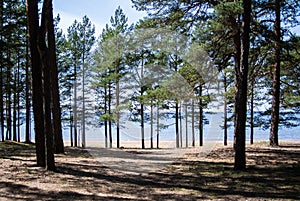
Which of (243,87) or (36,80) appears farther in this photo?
(36,80)

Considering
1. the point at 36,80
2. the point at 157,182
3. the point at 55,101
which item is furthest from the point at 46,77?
the point at 55,101

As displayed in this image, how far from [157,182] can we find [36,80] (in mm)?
3621

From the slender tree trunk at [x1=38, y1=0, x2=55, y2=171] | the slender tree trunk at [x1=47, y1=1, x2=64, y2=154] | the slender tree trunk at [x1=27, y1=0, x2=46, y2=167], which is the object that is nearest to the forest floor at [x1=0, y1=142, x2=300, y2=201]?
the slender tree trunk at [x1=38, y1=0, x2=55, y2=171]

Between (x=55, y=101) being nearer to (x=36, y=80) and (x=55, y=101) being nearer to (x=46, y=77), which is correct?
(x=36, y=80)

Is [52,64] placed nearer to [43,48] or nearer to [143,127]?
[43,48]

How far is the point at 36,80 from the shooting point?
6.79 metres

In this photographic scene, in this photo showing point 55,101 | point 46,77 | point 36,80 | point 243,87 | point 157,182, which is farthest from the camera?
point 55,101

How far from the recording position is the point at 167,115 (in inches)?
815

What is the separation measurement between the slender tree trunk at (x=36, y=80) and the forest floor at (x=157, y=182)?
568 mm

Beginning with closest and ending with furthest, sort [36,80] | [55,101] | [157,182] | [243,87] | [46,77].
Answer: [157,182], [46,77], [243,87], [36,80], [55,101]

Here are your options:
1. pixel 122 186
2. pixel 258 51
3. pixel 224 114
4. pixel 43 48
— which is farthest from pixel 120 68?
pixel 122 186

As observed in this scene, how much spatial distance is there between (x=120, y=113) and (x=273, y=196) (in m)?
16.7

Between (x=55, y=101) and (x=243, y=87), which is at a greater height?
(x=243, y=87)

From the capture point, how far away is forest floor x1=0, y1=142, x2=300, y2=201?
450 cm
